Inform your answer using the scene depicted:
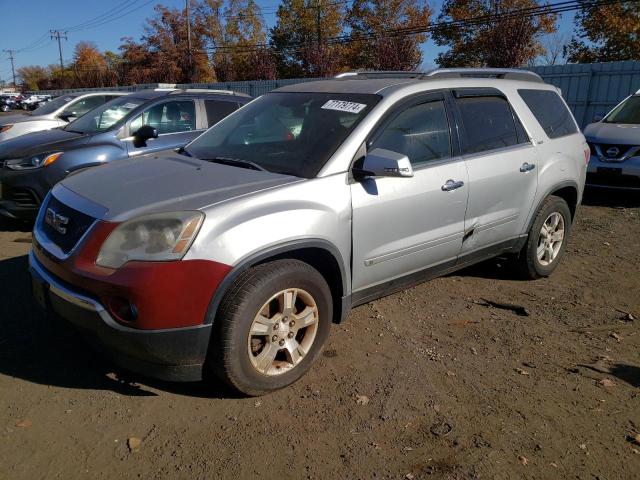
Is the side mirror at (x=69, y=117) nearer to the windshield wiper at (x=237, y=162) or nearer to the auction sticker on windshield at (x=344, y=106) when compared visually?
the windshield wiper at (x=237, y=162)

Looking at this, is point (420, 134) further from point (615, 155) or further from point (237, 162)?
point (615, 155)

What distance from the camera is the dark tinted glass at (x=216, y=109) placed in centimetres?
727

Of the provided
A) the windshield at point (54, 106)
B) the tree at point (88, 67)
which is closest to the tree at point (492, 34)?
the windshield at point (54, 106)

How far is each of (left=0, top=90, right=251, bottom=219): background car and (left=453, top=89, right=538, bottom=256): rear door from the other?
3.42 m

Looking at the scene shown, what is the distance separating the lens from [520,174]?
14.2ft

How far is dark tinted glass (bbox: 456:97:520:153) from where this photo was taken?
13.1 feet

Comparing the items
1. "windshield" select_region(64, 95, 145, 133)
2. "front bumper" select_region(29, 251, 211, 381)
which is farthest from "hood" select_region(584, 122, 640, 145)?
"front bumper" select_region(29, 251, 211, 381)

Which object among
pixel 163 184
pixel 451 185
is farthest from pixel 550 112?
pixel 163 184

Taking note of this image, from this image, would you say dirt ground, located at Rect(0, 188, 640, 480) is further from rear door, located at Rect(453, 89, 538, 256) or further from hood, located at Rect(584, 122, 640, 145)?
hood, located at Rect(584, 122, 640, 145)

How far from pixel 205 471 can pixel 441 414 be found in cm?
130

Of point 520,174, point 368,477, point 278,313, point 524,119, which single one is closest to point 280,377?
point 278,313

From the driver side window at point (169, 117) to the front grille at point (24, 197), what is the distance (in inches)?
56.0

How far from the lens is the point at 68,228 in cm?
292

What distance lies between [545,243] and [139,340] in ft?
12.8
